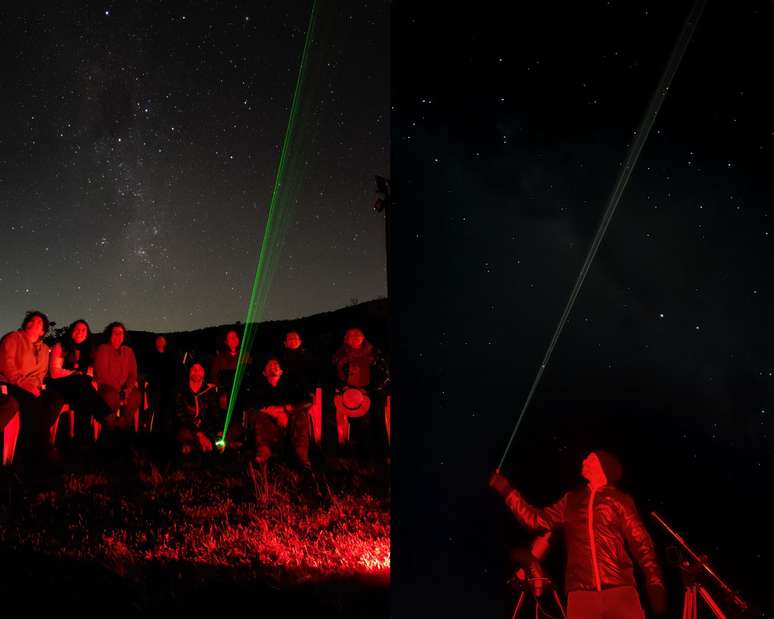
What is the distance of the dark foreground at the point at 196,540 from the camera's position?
14.3 feet

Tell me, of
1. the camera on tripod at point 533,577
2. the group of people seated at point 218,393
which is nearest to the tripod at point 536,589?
the camera on tripod at point 533,577

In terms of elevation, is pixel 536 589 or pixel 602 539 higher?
pixel 602 539

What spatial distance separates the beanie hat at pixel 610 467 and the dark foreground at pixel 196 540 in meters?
1.76

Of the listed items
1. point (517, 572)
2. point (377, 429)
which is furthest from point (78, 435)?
point (517, 572)

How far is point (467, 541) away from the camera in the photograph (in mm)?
3873

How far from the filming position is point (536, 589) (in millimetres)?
3549

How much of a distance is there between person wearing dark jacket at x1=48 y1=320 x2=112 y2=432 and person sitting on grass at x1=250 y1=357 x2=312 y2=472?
207cm

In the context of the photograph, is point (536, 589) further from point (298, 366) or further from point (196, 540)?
point (298, 366)

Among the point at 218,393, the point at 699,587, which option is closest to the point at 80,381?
the point at 218,393

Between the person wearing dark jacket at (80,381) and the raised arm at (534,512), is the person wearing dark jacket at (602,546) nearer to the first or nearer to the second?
the raised arm at (534,512)

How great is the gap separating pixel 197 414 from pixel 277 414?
45.4 inches

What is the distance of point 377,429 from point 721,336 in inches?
194

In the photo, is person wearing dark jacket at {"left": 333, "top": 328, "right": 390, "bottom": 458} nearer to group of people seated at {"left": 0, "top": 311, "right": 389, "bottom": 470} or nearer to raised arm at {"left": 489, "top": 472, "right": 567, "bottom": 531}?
group of people seated at {"left": 0, "top": 311, "right": 389, "bottom": 470}

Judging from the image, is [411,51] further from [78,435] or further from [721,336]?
[78,435]
